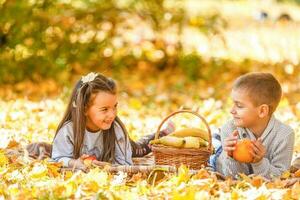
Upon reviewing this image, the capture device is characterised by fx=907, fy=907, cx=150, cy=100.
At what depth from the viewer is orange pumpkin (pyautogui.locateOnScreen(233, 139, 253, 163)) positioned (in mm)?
5230

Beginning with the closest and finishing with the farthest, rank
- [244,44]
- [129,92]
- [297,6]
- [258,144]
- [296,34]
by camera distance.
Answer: [258,144], [129,92], [244,44], [296,34], [297,6]

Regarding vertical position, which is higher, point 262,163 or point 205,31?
point 205,31

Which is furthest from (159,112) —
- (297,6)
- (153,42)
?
(297,6)

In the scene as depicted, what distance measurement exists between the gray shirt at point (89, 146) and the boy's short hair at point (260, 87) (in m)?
0.89

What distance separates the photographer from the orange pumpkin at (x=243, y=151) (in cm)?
523

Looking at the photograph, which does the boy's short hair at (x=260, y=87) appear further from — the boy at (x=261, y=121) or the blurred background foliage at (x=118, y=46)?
the blurred background foliage at (x=118, y=46)

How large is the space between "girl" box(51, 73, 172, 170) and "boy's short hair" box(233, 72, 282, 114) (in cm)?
82

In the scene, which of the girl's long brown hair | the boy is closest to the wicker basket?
the boy

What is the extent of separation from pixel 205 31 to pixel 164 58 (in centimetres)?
111

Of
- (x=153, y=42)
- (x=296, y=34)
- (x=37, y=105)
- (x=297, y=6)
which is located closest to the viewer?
(x=37, y=105)

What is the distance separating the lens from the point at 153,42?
10.6 m

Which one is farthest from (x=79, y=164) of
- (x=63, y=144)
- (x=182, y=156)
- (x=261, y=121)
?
(x=261, y=121)

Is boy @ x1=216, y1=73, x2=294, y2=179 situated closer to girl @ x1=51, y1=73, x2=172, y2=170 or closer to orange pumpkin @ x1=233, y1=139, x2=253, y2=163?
orange pumpkin @ x1=233, y1=139, x2=253, y2=163

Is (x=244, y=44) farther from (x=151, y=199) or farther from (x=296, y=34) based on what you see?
(x=151, y=199)
